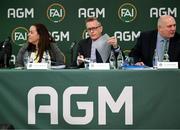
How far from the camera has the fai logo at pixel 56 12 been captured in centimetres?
535

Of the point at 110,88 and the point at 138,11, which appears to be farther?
the point at 138,11

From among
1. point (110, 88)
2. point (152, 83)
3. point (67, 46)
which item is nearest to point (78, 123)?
point (110, 88)

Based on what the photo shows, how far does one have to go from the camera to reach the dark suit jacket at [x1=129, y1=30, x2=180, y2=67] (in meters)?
3.95

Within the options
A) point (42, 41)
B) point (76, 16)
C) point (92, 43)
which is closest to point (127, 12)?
point (76, 16)

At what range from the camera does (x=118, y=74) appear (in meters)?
3.11

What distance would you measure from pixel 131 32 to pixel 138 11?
0.26 m

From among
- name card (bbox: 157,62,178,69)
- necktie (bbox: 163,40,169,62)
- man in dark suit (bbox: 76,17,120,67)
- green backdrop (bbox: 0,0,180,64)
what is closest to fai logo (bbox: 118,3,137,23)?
green backdrop (bbox: 0,0,180,64)

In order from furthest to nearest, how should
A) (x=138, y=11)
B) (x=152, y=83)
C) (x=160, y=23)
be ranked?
(x=138, y=11) < (x=160, y=23) < (x=152, y=83)

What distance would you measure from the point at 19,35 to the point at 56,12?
0.53 metres

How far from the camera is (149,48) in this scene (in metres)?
4.08

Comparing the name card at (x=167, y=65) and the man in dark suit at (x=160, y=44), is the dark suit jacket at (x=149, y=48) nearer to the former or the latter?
the man in dark suit at (x=160, y=44)

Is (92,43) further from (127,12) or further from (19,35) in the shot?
(19,35)

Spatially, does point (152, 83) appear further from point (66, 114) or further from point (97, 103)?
point (66, 114)

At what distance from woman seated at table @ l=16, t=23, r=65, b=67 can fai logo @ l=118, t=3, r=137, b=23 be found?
1370 millimetres
